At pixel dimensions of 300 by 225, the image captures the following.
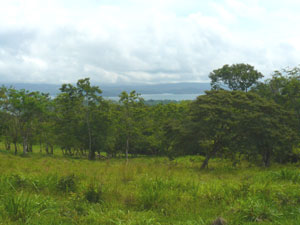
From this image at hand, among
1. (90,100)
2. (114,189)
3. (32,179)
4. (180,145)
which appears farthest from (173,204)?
(90,100)

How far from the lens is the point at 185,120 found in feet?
56.1

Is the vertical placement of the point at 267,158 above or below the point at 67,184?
below

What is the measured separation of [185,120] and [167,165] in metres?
3.46

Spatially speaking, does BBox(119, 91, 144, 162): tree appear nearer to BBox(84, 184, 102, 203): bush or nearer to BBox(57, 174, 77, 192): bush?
BBox(57, 174, 77, 192): bush

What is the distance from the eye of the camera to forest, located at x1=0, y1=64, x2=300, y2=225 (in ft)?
16.3

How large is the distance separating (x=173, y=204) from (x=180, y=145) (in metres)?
11.6

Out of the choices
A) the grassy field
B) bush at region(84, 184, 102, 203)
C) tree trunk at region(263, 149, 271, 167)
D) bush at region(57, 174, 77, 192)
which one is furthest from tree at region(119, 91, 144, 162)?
bush at region(84, 184, 102, 203)

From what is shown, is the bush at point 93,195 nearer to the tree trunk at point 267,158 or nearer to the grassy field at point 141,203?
the grassy field at point 141,203

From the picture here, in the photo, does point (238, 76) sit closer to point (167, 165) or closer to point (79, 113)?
point (79, 113)

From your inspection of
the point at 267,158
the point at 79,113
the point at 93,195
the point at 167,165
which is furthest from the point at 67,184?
the point at 79,113

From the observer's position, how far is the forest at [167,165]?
4.95 m

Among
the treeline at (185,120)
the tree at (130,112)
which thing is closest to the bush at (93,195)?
the treeline at (185,120)

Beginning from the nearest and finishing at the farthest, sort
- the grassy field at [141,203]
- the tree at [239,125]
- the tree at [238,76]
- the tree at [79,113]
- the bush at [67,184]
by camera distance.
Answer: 1. the grassy field at [141,203]
2. the bush at [67,184]
3. the tree at [239,125]
4. the tree at [79,113]
5. the tree at [238,76]

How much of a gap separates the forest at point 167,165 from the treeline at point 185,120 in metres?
0.09
